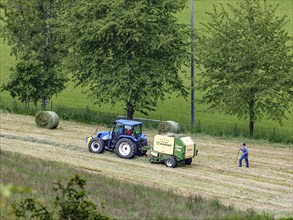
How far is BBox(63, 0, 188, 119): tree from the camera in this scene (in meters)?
38.4

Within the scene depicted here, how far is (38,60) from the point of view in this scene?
1745 inches

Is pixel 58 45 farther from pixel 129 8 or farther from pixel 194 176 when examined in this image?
pixel 194 176

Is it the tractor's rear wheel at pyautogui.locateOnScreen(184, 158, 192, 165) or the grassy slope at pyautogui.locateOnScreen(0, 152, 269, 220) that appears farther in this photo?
the tractor's rear wheel at pyautogui.locateOnScreen(184, 158, 192, 165)

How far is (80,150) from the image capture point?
30.9 metres

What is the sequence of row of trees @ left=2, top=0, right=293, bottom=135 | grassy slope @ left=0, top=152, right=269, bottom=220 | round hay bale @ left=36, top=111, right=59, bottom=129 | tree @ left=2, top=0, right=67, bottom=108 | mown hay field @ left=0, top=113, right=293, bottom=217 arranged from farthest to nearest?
tree @ left=2, top=0, right=67, bottom=108, row of trees @ left=2, top=0, right=293, bottom=135, round hay bale @ left=36, top=111, right=59, bottom=129, mown hay field @ left=0, top=113, right=293, bottom=217, grassy slope @ left=0, top=152, right=269, bottom=220

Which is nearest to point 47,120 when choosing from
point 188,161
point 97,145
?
point 97,145

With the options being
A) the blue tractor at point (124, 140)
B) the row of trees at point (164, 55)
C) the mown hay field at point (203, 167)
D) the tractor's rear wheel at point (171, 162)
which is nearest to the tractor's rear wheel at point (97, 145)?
the blue tractor at point (124, 140)

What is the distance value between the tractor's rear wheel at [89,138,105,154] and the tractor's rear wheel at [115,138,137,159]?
40.5 inches

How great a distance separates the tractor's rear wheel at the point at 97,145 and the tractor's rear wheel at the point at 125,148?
103cm

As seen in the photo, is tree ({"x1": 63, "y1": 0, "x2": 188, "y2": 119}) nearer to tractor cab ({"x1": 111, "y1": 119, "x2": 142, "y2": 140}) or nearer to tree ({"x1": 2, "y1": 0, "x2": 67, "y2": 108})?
tree ({"x1": 2, "y1": 0, "x2": 67, "y2": 108})

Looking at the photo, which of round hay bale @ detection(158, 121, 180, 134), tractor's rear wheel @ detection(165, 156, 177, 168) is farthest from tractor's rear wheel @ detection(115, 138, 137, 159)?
round hay bale @ detection(158, 121, 180, 134)

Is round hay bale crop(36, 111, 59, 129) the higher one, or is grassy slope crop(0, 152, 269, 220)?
round hay bale crop(36, 111, 59, 129)

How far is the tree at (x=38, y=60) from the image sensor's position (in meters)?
43.7

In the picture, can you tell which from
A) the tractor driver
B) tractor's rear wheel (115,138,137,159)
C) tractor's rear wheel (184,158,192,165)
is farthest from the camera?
tractor's rear wheel (184,158,192,165)
